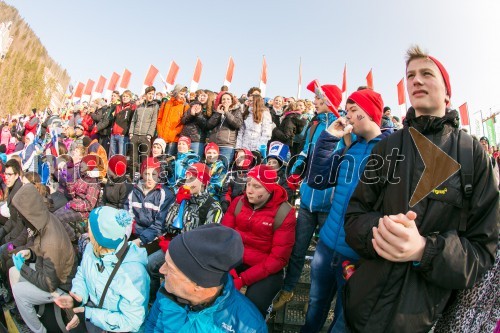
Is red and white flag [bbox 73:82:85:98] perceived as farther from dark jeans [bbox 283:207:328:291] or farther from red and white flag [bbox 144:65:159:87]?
dark jeans [bbox 283:207:328:291]

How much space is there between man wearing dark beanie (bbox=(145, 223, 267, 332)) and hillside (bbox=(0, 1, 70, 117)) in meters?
32.9

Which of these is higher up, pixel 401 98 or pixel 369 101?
pixel 401 98

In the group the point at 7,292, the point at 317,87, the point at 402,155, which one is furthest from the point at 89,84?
the point at 402,155

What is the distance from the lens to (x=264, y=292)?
2672 mm

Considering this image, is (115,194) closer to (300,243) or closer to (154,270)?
(154,270)

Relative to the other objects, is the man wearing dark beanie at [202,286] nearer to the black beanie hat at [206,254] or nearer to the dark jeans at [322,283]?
the black beanie hat at [206,254]

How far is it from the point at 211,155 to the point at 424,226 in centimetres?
404

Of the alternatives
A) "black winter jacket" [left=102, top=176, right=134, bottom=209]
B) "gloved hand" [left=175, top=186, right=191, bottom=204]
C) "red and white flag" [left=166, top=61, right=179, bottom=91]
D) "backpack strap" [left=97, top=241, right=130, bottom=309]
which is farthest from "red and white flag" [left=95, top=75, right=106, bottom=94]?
"backpack strap" [left=97, top=241, right=130, bottom=309]

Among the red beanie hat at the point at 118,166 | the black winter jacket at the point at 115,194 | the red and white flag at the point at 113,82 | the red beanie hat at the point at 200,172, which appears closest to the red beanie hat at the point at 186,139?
the red beanie hat at the point at 118,166

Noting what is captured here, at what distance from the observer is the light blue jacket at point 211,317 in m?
1.69

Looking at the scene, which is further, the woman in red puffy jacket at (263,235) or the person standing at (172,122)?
the person standing at (172,122)

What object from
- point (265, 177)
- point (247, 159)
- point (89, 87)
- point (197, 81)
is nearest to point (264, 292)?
point (265, 177)

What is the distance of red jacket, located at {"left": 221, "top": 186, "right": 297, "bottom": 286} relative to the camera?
8.85ft

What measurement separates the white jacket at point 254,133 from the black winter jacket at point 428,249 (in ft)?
14.4
